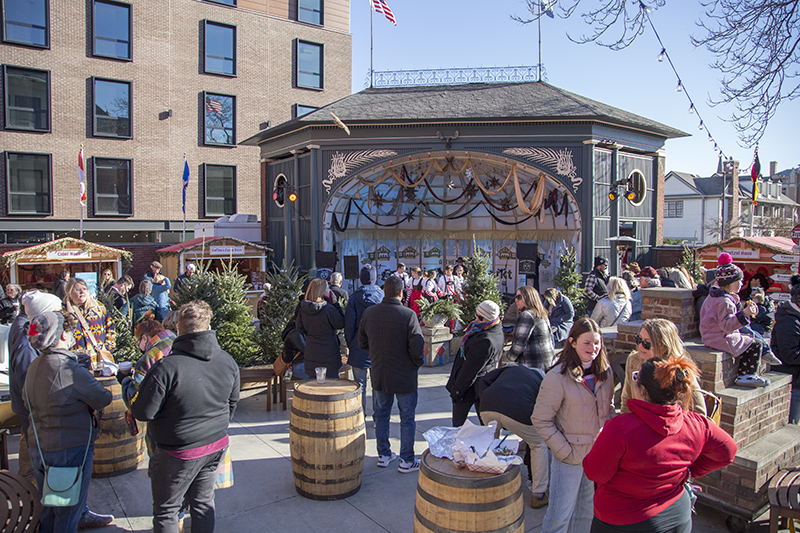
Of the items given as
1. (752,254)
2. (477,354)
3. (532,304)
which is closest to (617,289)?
(532,304)

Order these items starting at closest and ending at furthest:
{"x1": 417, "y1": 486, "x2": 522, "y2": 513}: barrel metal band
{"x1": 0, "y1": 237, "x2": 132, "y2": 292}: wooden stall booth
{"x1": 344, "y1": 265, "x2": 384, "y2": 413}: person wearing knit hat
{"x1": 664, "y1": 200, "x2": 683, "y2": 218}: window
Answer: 1. {"x1": 417, "y1": 486, "x2": 522, "y2": 513}: barrel metal band
2. {"x1": 344, "y1": 265, "x2": 384, "y2": 413}: person wearing knit hat
3. {"x1": 0, "y1": 237, "x2": 132, "y2": 292}: wooden stall booth
4. {"x1": 664, "y1": 200, "x2": 683, "y2": 218}: window

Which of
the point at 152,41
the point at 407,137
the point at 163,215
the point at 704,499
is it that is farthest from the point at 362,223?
the point at 704,499

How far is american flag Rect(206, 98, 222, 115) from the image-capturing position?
942 inches

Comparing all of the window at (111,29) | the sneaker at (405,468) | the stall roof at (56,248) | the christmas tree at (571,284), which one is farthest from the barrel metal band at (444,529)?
the window at (111,29)

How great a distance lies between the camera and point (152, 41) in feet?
74.6

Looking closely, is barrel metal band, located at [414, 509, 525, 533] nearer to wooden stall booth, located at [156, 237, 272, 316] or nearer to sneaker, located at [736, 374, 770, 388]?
sneaker, located at [736, 374, 770, 388]

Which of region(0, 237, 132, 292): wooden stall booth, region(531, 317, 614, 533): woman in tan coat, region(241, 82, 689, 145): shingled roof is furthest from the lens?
region(241, 82, 689, 145): shingled roof

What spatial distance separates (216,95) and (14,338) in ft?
71.2

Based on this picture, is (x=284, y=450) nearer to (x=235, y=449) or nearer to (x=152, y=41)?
(x=235, y=449)

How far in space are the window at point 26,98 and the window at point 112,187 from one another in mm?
A: 2350

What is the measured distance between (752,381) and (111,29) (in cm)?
2511

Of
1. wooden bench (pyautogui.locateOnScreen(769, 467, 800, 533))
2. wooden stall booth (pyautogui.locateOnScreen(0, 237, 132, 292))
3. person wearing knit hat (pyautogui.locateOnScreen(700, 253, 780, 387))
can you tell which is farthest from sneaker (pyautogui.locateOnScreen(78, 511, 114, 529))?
wooden stall booth (pyautogui.locateOnScreen(0, 237, 132, 292))

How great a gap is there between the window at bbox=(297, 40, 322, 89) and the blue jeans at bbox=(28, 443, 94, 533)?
24909 mm

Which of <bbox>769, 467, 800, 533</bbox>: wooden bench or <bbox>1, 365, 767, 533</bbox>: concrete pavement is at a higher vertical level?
<bbox>769, 467, 800, 533</bbox>: wooden bench
